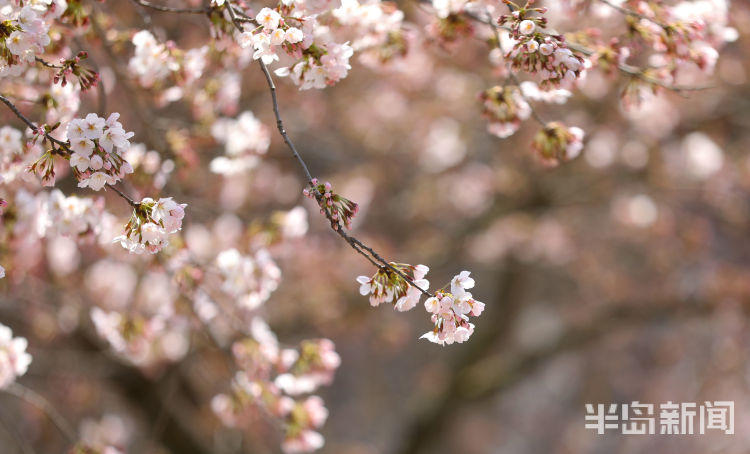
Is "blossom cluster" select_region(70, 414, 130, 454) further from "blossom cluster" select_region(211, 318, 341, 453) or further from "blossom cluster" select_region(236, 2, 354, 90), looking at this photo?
"blossom cluster" select_region(236, 2, 354, 90)

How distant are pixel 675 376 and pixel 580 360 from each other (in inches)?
63.5

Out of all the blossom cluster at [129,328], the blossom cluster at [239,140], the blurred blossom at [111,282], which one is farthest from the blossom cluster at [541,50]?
the blurred blossom at [111,282]

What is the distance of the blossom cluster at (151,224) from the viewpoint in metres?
1.59

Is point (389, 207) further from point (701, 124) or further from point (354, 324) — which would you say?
point (701, 124)

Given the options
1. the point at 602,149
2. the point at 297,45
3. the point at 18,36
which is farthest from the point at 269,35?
the point at 602,149

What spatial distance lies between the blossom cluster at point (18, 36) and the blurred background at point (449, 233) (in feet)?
7.07

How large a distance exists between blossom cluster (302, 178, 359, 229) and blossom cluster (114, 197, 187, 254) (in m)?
0.33

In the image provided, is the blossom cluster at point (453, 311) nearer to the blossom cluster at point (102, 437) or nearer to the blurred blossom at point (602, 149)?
the blossom cluster at point (102, 437)

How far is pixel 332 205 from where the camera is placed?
1569 mm

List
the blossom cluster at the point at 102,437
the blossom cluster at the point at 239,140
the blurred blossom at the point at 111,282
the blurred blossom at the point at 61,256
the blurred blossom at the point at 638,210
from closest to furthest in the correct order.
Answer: the blossom cluster at the point at 102,437 < the blossom cluster at the point at 239,140 < the blurred blossom at the point at 61,256 < the blurred blossom at the point at 111,282 < the blurred blossom at the point at 638,210

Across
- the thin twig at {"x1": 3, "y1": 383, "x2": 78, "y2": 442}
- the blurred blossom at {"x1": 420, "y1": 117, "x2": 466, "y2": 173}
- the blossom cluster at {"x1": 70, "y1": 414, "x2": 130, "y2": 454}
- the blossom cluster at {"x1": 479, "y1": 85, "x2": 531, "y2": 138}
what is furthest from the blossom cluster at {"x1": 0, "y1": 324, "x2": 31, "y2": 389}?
the blurred blossom at {"x1": 420, "y1": 117, "x2": 466, "y2": 173}

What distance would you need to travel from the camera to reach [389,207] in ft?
20.4

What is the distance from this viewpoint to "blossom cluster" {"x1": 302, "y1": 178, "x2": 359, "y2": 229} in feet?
5.13

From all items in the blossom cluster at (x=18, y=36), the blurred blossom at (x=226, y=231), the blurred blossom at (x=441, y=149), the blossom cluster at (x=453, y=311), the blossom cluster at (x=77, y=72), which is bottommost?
the blurred blossom at (x=441, y=149)
